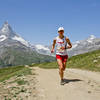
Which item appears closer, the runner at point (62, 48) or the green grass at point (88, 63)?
the runner at point (62, 48)

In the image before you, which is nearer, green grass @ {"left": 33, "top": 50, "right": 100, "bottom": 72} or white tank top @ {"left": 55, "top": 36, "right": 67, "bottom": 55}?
white tank top @ {"left": 55, "top": 36, "right": 67, "bottom": 55}

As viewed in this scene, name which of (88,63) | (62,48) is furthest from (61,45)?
(88,63)

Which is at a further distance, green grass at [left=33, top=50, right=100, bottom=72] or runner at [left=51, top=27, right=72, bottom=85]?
green grass at [left=33, top=50, right=100, bottom=72]

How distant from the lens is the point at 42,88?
43.3 feet

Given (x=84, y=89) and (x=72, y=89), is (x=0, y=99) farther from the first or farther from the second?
(x=84, y=89)

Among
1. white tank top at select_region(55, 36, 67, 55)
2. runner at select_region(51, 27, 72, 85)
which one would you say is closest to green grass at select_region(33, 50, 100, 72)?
runner at select_region(51, 27, 72, 85)

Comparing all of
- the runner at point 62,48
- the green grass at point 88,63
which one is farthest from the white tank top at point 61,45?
the green grass at point 88,63

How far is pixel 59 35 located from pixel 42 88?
4290 mm

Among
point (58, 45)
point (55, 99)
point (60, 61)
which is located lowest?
point (55, 99)

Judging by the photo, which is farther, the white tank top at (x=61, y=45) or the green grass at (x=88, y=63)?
the green grass at (x=88, y=63)

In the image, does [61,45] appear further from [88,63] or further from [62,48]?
[88,63]

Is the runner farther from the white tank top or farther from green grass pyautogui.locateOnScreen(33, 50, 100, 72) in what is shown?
green grass pyautogui.locateOnScreen(33, 50, 100, 72)

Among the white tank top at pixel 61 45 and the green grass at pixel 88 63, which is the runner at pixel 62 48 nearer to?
the white tank top at pixel 61 45

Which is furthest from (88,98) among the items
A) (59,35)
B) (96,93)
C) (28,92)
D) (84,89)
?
(59,35)
